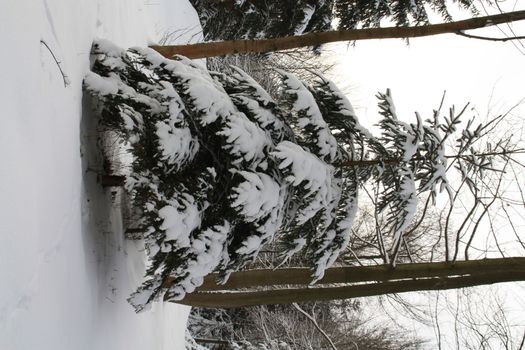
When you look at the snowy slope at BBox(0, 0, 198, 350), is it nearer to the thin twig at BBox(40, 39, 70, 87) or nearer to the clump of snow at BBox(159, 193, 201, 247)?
the thin twig at BBox(40, 39, 70, 87)

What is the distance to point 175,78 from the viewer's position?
4.04 m

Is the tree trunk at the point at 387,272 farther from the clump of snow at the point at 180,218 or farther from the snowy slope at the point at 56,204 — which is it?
the clump of snow at the point at 180,218

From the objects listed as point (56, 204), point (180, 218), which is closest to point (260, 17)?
point (180, 218)

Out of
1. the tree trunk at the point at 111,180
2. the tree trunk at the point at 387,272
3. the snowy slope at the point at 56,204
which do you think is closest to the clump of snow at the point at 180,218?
the snowy slope at the point at 56,204

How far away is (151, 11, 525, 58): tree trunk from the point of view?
5.45 m

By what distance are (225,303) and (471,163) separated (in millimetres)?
2605

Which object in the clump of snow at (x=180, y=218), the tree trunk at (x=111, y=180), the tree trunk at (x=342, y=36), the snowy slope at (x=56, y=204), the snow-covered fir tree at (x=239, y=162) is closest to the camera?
the snowy slope at (x=56, y=204)

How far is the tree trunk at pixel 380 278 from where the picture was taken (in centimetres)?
507

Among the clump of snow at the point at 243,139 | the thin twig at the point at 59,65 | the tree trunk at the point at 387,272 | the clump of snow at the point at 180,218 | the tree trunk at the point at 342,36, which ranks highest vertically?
the tree trunk at the point at 342,36

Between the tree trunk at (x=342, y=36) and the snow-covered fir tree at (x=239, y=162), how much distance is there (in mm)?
1211

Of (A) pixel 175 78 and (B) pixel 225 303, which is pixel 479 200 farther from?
(A) pixel 175 78

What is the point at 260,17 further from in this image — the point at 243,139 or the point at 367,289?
the point at 243,139

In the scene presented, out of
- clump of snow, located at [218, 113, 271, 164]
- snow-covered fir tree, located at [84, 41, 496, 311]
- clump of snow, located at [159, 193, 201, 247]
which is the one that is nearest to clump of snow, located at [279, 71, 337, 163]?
snow-covered fir tree, located at [84, 41, 496, 311]

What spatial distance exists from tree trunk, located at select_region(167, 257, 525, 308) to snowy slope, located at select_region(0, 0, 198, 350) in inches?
43.2
